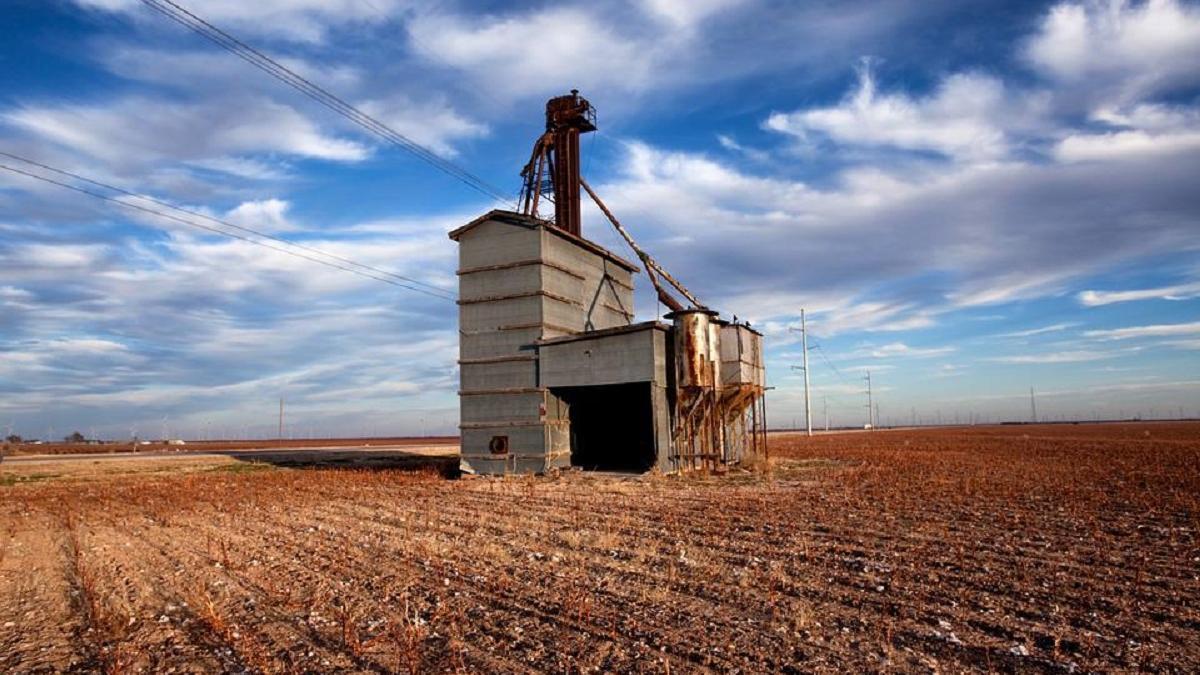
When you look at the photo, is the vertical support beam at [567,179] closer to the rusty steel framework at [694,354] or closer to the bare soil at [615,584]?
the rusty steel framework at [694,354]

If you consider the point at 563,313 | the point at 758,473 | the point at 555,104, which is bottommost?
the point at 758,473

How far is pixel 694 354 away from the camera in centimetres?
2745

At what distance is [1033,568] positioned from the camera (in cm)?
1005

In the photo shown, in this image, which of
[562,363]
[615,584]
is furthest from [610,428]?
[615,584]

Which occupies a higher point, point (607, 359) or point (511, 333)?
point (511, 333)

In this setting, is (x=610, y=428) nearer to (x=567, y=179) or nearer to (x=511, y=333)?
(x=511, y=333)

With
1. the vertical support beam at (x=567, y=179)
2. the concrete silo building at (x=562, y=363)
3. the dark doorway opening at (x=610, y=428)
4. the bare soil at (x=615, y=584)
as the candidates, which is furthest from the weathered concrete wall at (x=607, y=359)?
the vertical support beam at (x=567, y=179)

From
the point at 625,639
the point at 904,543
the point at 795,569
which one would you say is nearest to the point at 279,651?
the point at 625,639

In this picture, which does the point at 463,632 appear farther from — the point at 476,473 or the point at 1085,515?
the point at 476,473

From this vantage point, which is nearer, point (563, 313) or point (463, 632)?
point (463, 632)

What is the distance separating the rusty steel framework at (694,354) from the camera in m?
27.6

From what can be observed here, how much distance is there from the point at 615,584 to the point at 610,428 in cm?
2442

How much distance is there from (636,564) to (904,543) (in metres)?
4.84

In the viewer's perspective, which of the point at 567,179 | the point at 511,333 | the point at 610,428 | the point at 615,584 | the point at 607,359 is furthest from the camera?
the point at 567,179
